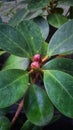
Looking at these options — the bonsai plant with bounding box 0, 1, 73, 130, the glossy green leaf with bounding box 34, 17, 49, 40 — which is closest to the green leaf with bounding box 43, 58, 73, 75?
the bonsai plant with bounding box 0, 1, 73, 130

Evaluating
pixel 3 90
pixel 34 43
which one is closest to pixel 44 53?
pixel 34 43

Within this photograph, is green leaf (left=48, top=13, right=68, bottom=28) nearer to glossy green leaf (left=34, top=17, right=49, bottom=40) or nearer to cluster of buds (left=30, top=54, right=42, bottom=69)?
glossy green leaf (left=34, top=17, right=49, bottom=40)

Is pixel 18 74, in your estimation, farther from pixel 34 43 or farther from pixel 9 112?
pixel 9 112

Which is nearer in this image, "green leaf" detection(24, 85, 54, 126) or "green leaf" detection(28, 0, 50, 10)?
"green leaf" detection(24, 85, 54, 126)

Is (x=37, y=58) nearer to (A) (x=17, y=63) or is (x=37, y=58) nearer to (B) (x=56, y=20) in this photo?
(A) (x=17, y=63)

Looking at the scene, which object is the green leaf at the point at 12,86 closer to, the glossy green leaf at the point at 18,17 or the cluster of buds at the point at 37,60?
the cluster of buds at the point at 37,60

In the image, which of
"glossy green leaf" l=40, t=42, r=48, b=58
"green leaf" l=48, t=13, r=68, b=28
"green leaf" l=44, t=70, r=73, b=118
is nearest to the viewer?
"green leaf" l=44, t=70, r=73, b=118

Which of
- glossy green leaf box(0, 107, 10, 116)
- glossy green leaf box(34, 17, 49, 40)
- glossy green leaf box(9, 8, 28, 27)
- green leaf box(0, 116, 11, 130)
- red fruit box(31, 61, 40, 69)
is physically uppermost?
red fruit box(31, 61, 40, 69)
